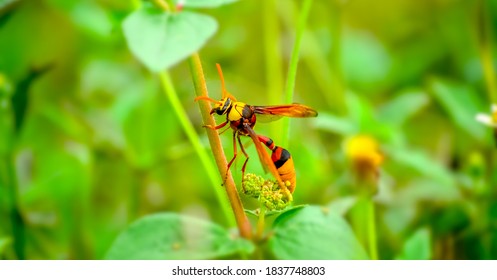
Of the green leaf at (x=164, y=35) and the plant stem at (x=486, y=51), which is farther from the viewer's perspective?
the plant stem at (x=486, y=51)

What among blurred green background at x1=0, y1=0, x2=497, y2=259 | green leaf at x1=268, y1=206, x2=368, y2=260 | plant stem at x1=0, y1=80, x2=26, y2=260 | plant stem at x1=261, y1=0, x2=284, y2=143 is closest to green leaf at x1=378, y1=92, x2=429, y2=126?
blurred green background at x1=0, y1=0, x2=497, y2=259

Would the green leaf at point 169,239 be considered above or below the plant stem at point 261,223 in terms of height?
below

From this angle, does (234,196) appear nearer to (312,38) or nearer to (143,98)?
(143,98)

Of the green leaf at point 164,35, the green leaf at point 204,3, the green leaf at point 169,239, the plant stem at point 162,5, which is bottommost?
the green leaf at point 169,239

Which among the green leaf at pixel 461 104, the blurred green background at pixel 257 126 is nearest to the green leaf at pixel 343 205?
the blurred green background at pixel 257 126

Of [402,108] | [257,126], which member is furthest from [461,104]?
[257,126]

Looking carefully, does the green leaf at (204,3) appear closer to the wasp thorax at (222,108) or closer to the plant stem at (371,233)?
the wasp thorax at (222,108)

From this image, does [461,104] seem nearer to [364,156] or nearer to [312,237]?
[364,156]

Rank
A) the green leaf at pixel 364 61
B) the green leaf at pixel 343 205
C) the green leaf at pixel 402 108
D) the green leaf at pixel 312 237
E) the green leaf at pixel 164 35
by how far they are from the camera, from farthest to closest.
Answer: the green leaf at pixel 364 61
the green leaf at pixel 402 108
the green leaf at pixel 343 205
the green leaf at pixel 312 237
the green leaf at pixel 164 35
